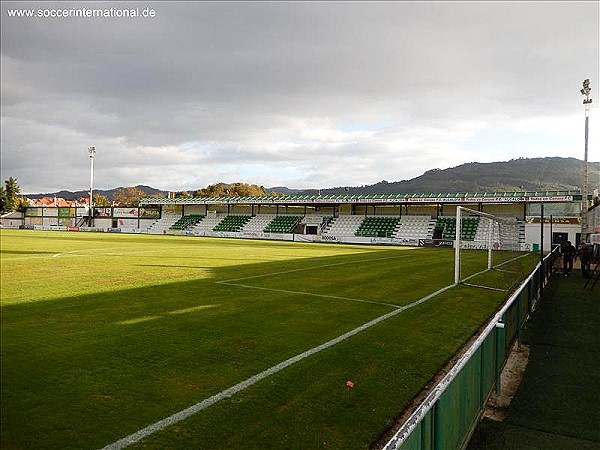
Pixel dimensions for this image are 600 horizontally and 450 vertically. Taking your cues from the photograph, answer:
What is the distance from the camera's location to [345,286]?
45.5ft

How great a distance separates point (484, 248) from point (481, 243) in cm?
109

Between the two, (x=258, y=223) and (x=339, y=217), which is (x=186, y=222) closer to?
(x=258, y=223)

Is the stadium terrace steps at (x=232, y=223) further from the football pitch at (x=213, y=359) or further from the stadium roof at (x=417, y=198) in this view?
the football pitch at (x=213, y=359)

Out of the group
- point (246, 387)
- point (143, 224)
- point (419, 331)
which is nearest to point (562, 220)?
point (419, 331)

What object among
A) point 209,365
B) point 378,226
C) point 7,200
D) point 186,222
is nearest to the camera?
point 209,365

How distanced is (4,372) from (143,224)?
225 ft

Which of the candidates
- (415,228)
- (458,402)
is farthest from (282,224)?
(458,402)

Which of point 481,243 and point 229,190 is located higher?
point 229,190

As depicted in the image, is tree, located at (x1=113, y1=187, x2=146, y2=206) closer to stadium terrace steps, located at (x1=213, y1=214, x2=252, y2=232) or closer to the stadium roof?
the stadium roof

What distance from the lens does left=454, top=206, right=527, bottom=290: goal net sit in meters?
16.5

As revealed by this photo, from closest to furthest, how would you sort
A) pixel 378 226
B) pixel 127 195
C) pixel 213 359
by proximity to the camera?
pixel 213 359
pixel 378 226
pixel 127 195

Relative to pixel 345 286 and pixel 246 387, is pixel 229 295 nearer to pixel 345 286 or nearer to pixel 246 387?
pixel 345 286

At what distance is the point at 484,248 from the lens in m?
41.9

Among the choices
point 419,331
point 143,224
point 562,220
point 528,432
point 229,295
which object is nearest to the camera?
point 528,432
